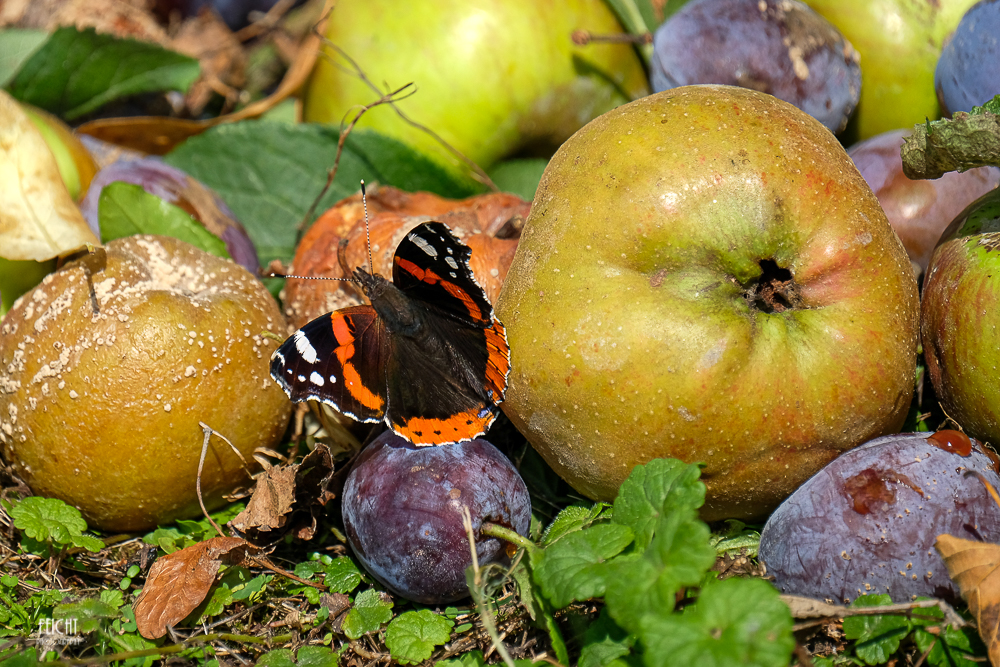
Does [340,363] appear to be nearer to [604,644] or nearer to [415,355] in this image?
[415,355]

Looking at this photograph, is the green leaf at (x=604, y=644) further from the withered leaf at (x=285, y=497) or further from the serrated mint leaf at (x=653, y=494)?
the withered leaf at (x=285, y=497)

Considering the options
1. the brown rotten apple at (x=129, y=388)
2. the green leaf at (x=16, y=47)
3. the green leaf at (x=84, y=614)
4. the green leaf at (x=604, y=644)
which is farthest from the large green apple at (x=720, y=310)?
the green leaf at (x=16, y=47)

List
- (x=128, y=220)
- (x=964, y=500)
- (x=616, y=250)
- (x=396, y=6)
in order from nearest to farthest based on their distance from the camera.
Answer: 1. (x=964, y=500)
2. (x=616, y=250)
3. (x=128, y=220)
4. (x=396, y=6)

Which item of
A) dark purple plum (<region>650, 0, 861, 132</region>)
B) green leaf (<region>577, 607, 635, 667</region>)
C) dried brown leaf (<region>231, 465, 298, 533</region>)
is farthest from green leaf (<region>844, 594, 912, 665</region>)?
dark purple plum (<region>650, 0, 861, 132</region>)

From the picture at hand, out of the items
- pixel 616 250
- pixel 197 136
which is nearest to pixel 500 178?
pixel 197 136

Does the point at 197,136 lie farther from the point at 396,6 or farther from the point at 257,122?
the point at 396,6

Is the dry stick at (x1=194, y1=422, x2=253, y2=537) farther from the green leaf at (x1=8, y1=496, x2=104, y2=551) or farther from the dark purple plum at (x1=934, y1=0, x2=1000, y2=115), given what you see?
the dark purple plum at (x1=934, y1=0, x2=1000, y2=115)

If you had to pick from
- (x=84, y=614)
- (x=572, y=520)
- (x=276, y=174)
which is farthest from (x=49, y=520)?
(x=276, y=174)
